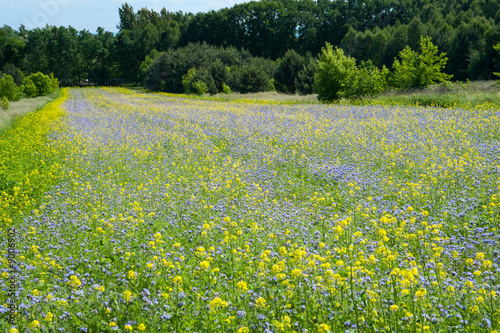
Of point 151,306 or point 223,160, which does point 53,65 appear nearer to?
point 223,160

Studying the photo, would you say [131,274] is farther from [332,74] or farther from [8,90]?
[8,90]

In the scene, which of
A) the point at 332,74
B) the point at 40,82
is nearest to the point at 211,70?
the point at 332,74

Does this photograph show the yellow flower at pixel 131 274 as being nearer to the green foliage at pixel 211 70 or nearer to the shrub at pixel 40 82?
Answer: the green foliage at pixel 211 70

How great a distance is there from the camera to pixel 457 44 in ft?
161

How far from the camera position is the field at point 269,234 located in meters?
3.32

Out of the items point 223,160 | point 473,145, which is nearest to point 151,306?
point 223,160

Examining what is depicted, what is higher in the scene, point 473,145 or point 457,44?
point 457,44

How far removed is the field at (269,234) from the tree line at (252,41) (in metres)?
37.0

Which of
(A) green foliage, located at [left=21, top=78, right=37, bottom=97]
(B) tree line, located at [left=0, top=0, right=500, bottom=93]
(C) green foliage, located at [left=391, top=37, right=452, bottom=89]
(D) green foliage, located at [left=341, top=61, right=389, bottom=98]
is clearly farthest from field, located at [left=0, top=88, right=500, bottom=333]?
(A) green foliage, located at [left=21, top=78, right=37, bottom=97]

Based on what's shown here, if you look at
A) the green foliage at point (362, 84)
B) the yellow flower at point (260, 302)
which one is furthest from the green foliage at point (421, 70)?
the yellow flower at point (260, 302)

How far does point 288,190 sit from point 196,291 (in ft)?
13.6

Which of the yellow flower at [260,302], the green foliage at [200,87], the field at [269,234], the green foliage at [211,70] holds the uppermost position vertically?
the green foliage at [211,70]

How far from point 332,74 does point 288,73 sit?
61.2ft

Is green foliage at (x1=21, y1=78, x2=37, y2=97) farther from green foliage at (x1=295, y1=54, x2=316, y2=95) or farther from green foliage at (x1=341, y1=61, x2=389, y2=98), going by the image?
green foliage at (x1=341, y1=61, x2=389, y2=98)
